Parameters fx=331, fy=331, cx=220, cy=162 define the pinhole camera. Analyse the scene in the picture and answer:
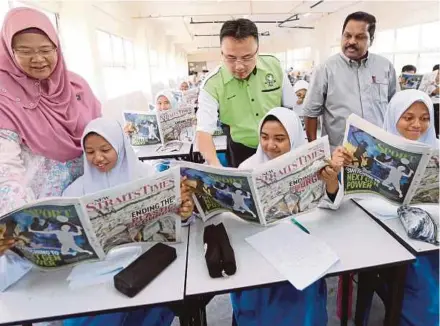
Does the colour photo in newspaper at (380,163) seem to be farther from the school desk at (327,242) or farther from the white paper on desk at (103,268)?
the white paper on desk at (103,268)

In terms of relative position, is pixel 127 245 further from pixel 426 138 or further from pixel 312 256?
pixel 426 138

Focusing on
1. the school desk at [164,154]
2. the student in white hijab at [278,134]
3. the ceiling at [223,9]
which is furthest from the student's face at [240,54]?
the ceiling at [223,9]

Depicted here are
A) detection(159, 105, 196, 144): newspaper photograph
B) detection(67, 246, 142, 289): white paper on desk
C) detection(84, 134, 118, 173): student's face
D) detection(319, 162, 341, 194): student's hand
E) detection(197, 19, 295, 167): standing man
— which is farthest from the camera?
detection(159, 105, 196, 144): newspaper photograph

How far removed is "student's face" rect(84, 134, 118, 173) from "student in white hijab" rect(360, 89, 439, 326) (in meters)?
1.07

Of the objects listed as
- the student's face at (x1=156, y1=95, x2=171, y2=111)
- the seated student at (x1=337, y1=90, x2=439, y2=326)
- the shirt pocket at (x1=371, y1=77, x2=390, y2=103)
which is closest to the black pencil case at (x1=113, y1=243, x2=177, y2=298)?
the seated student at (x1=337, y1=90, x2=439, y2=326)

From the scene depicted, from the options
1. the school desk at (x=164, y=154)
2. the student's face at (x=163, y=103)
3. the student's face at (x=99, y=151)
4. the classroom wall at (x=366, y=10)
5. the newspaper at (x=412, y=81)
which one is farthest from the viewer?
the classroom wall at (x=366, y=10)

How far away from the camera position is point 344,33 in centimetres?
192

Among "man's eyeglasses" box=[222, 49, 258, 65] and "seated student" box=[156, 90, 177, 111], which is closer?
"man's eyeglasses" box=[222, 49, 258, 65]

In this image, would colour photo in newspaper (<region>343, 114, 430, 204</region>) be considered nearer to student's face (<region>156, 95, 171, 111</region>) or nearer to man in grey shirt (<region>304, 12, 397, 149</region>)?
man in grey shirt (<region>304, 12, 397, 149</region>)

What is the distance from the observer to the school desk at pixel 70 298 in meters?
0.90

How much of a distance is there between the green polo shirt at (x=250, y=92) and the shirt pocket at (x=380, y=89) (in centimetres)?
59

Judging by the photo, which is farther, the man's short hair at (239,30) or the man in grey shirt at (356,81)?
the man in grey shirt at (356,81)

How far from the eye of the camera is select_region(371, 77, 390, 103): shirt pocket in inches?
76.7

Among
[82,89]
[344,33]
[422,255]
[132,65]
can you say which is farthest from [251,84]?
[132,65]
